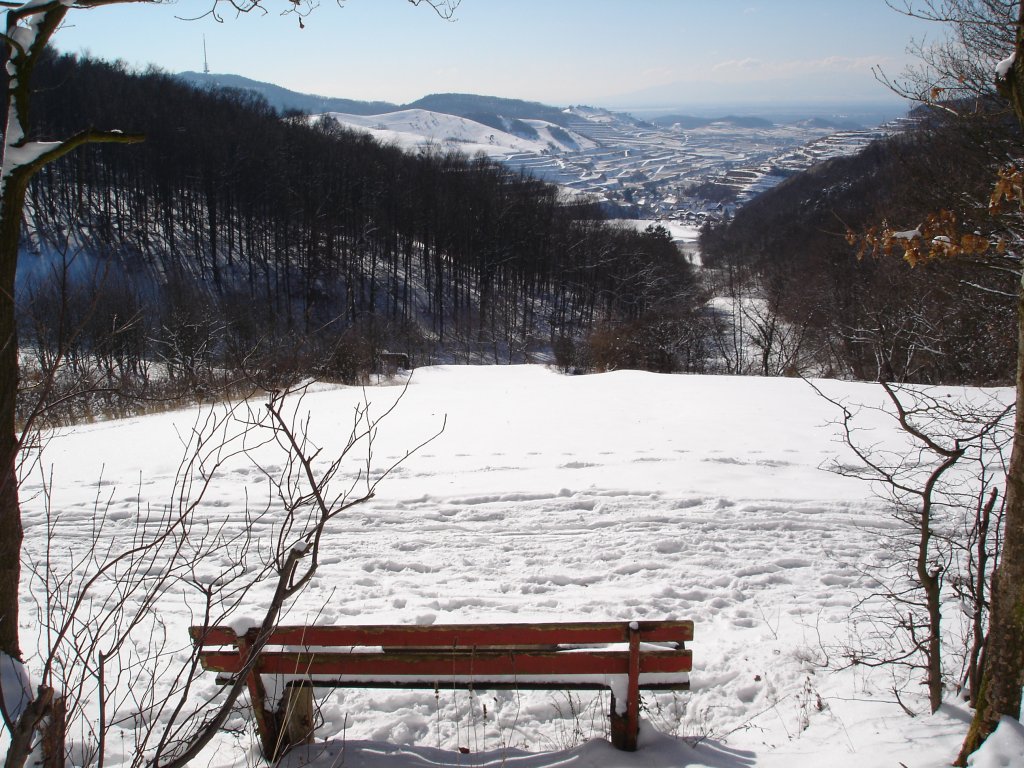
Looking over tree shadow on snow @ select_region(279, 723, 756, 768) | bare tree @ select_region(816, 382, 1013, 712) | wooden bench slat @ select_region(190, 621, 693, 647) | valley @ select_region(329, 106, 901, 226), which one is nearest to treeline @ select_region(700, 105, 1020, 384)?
bare tree @ select_region(816, 382, 1013, 712)

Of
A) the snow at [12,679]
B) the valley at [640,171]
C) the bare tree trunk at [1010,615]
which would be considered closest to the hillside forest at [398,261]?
the snow at [12,679]

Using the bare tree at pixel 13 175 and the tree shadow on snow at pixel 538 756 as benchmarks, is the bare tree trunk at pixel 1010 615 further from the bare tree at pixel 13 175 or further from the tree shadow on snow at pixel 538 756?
the bare tree at pixel 13 175

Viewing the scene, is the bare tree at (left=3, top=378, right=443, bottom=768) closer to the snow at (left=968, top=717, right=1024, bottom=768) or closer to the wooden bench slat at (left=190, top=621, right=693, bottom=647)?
the wooden bench slat at (left=190, top=621, right=693, bottom=647)

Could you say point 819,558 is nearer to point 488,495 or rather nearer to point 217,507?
point 488,495

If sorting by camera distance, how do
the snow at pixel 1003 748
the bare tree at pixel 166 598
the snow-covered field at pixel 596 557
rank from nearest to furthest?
the bare tree at pixel 166 598, the snow at pixel 1003 748, the snow-covered field at pixel 596 557

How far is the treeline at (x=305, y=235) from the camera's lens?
40.4 metres

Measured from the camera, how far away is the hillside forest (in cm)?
2611

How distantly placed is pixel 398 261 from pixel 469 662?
5209 cm

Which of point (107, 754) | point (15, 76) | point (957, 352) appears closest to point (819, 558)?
point (107, 754)

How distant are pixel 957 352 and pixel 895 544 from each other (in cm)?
1585

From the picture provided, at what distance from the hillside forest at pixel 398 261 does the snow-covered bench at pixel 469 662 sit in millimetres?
16515

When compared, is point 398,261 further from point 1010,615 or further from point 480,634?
point 1010,615

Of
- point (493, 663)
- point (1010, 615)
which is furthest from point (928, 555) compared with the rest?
point (493, 663)

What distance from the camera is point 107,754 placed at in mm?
3705
